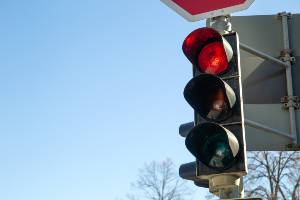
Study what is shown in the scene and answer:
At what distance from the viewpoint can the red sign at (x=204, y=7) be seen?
3.82 meters

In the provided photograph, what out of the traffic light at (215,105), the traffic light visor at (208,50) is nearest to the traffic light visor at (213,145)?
the traffic light at (215,105)

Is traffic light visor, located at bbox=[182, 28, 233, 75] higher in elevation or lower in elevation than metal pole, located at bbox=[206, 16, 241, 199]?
higher

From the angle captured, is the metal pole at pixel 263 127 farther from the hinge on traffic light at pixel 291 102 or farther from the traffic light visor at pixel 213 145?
the traffic light visor at pixel 213 145

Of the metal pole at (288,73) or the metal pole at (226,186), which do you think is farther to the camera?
the metal pole at (288,73)

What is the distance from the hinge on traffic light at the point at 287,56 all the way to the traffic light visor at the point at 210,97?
139cm

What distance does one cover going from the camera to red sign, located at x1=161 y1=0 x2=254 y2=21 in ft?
12.5

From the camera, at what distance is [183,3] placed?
4039 millimetres

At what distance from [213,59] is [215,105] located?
0.33 m

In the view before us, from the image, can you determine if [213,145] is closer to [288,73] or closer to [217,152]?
[217,152]

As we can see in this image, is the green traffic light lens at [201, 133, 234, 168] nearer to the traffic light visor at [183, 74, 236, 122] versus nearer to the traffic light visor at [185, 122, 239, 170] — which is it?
the traffic light visor at [185, 122, 239, 170]

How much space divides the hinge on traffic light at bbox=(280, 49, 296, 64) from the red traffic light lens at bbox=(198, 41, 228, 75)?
4.05 feet

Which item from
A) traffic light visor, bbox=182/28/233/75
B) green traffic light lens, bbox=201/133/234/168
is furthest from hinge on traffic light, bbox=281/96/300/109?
green traffic light lens, bbox=201/133/234/168

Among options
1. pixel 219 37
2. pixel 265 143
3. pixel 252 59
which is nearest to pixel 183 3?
pixel 219 37

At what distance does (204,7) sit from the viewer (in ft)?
12.9
